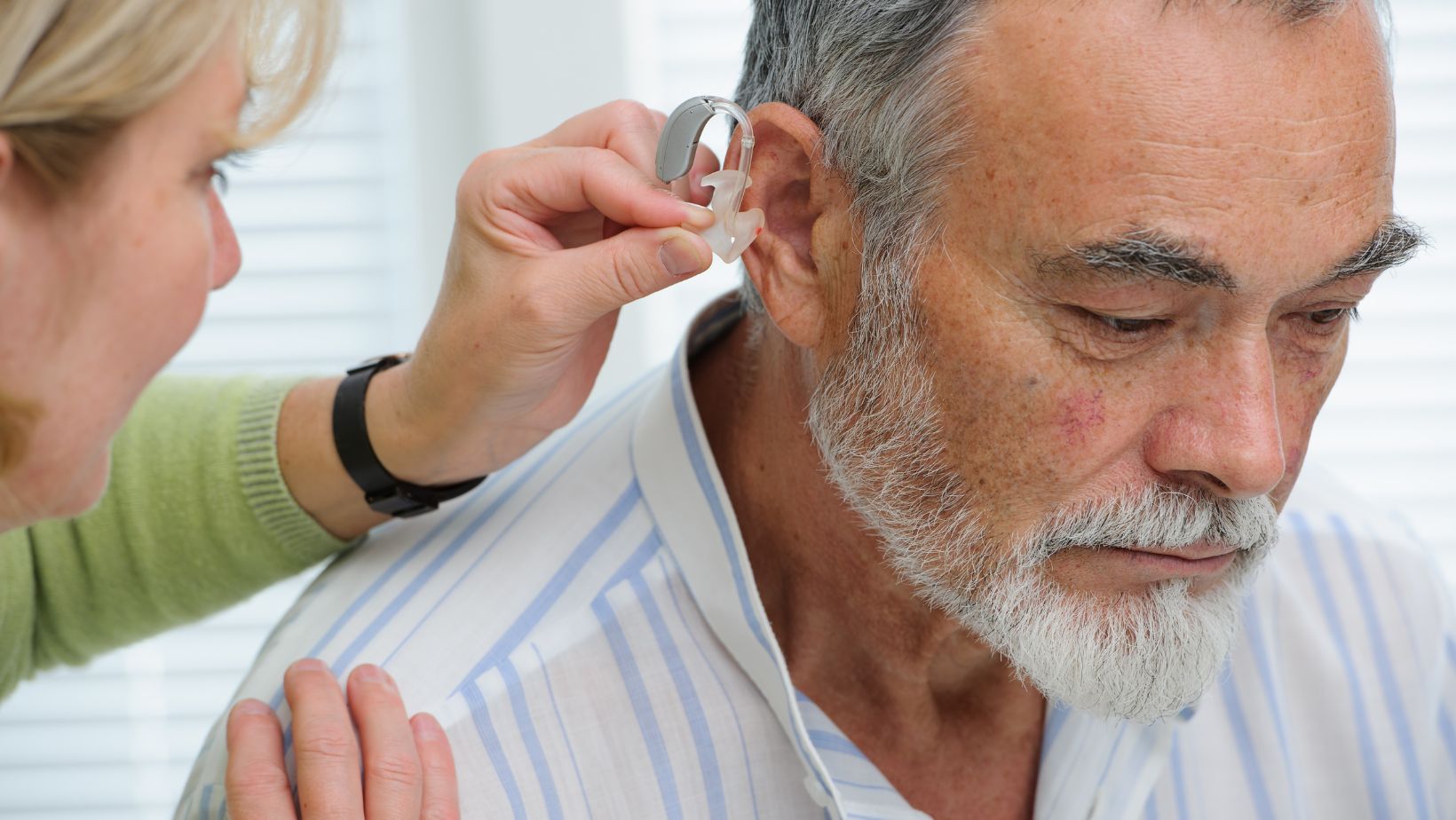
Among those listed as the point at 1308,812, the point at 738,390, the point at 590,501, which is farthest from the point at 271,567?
the point at 1308,812

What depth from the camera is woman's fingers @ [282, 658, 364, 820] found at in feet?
3.22

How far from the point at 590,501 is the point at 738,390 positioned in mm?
190

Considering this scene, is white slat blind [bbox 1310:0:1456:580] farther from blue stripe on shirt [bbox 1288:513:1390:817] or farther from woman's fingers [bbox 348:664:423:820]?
woman's fingers [bbox 348:664:423:820]

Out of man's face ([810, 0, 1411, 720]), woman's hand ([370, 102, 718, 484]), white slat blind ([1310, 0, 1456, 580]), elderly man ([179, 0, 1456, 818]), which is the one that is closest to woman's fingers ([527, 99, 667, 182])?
woman's hand ([370, 102, 718, 484])

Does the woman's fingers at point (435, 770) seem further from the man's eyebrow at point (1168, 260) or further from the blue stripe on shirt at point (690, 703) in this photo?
the man's eyebrow at point (1168, 260)

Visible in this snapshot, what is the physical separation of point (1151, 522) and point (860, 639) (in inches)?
13.5

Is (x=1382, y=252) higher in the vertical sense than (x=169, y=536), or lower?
higher

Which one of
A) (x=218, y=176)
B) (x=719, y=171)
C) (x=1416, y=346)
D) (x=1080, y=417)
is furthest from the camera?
(x=1416, y=346)

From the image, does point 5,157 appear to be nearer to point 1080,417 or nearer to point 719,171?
point 719,171

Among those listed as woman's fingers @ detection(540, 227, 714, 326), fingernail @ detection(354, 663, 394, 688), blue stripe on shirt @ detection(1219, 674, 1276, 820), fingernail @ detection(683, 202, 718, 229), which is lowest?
blue stripe on shirt @ detection(1219, 674, 1276, 820)

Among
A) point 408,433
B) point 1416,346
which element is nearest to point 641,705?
Answer: point 408,433

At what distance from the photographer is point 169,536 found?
1.32 m

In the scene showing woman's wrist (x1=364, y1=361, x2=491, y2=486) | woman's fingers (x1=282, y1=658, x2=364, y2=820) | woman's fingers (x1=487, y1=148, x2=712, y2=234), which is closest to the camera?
woman's fingers (x1=282, y1=658, x2=364, y2=820)

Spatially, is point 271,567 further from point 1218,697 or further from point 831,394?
point 1218,697
